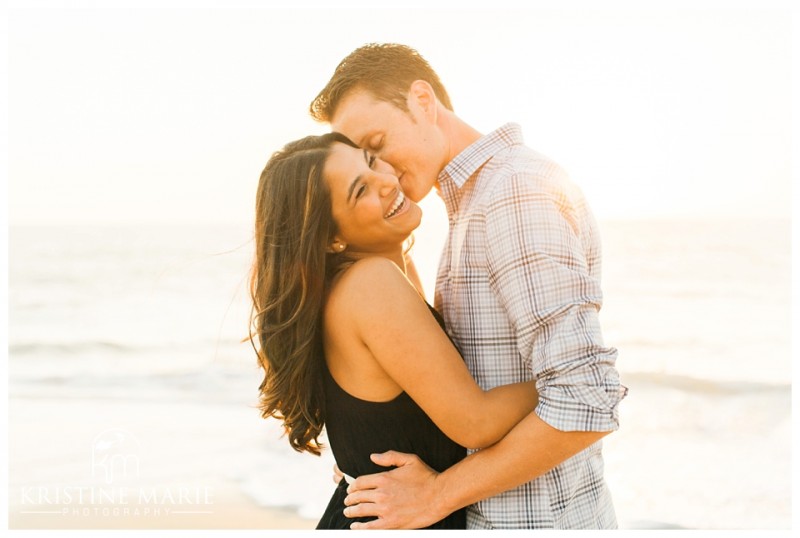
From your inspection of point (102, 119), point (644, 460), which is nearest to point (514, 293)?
point (644, 460)

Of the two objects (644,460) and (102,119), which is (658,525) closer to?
(644,460)

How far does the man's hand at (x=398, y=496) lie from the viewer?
2.40 meters

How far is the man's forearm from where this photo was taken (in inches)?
86.4

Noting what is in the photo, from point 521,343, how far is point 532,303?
138 millimetres

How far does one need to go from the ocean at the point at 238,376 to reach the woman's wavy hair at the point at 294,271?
224mm

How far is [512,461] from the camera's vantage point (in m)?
2.24

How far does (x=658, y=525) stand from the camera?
7.36 meters

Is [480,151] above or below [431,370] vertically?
above

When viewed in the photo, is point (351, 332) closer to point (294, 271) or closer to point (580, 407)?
point (294, 271)

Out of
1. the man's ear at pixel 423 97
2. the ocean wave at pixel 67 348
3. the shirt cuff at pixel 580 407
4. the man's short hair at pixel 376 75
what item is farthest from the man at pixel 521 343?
the ocean wave at pixel 67 348

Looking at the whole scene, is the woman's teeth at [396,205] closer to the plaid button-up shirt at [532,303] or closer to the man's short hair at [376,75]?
the plaid button-up shirt at [532,303]

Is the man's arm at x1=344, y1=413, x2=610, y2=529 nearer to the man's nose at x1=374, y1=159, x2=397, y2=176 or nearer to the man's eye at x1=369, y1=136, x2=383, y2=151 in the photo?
the man's nose at x1=374, y1=159, x2=397, y2=176

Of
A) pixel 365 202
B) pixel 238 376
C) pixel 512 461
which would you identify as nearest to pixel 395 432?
pixel 512 461

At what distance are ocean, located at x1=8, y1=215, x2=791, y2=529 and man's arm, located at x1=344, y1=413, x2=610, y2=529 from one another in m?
0.70
